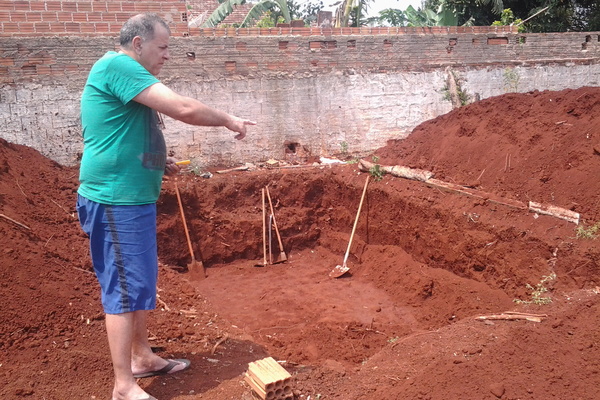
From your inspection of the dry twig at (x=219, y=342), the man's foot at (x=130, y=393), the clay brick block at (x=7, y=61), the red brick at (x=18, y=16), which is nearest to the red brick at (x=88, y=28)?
the red brick at (x=18, y=16)

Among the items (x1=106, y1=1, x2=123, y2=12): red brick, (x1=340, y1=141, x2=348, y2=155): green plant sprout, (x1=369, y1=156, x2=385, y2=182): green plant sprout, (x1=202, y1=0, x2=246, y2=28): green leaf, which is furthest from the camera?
(x1=202, y1=0, x2=246, y2=28): green leaf

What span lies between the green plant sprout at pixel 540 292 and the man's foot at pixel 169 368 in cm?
272

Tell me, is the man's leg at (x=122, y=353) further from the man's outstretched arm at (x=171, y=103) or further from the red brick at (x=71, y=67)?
the red brick at (x=71, y=67)

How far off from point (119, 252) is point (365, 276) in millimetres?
4420

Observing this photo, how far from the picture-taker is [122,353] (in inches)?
109

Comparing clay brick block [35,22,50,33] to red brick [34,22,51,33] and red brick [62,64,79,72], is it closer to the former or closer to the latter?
red brick [34,22,51,33]

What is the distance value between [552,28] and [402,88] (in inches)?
278

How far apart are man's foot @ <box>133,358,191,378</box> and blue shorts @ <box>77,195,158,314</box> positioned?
570 millimetres

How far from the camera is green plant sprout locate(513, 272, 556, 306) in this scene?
406 centimetres

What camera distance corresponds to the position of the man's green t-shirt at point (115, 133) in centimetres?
268

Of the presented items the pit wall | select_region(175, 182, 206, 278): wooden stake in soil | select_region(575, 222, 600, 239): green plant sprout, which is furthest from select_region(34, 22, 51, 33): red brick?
select_region(575, 222, 600, 239): green plant sprout

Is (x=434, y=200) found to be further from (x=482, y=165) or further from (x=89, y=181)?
(x=89, y=181)

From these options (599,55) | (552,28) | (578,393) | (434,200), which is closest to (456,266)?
(434,200)

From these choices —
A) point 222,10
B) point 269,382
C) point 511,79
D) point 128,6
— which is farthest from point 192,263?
point 222,10
